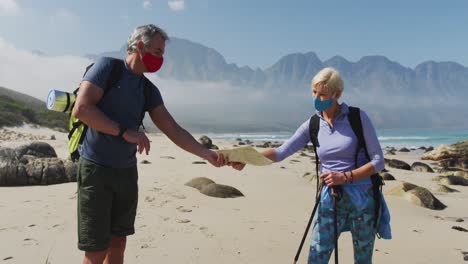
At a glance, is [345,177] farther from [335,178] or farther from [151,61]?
[151,61]

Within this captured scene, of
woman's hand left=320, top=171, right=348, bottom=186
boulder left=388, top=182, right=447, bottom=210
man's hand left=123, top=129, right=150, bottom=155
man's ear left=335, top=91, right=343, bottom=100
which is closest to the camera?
man's hand left=123, top=129, right=150, bottom=155

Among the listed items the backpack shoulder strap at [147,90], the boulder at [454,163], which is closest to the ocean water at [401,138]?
the boulder at [454,163]

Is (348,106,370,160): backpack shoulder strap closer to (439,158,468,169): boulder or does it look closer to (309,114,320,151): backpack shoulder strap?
(309,114,320,151): backpack shoulder strap

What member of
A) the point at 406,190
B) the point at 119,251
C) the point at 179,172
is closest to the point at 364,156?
the point at 119,251

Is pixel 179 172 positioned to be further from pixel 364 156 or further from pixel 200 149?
pixel 364 156

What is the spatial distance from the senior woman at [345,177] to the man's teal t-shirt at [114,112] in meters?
1.64

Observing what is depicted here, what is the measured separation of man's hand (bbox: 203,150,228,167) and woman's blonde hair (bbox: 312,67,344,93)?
4.01 ft

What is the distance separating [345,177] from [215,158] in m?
1.33

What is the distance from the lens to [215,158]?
4469mm

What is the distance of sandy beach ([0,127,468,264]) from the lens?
5.64 m

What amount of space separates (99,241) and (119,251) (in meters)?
0.42

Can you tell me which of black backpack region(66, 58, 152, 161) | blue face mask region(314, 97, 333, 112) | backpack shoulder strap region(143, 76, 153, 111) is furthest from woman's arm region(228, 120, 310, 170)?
black backpack region(66, 58, 152, 161)

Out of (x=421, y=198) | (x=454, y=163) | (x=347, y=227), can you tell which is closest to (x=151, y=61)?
(x=347, y=227)

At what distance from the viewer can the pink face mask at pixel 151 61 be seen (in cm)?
376
